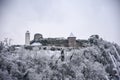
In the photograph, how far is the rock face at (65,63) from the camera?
11938 millimetres

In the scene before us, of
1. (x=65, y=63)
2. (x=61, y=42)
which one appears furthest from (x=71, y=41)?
(x=65, y=63)

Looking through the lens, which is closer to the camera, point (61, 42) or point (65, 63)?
point (65, 63)

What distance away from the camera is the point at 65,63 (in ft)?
45.7

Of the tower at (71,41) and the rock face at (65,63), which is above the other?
the tower at (71,41)

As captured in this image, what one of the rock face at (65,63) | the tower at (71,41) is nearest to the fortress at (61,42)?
the tower at (71,41)

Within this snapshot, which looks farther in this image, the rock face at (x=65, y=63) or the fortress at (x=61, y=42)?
the fortress at (x=61, y=42)

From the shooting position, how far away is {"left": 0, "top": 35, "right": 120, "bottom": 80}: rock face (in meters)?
11.9

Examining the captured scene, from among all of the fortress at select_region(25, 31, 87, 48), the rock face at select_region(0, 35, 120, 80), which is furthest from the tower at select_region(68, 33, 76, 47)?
the rock face at select_region(0, 35, 120, 80)

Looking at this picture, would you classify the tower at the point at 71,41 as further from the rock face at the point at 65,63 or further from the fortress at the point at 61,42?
the rock face at the point at 65,63

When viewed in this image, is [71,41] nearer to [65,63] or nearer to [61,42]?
[61,42]

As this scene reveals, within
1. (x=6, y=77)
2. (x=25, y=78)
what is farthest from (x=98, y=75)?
(x=6, y=77)

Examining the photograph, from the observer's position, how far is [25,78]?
11906 millimetres

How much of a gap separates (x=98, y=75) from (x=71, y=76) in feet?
6.40

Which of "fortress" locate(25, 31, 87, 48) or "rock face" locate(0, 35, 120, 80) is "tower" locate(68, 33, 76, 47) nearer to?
"fortress" locate(25, 31, 87, 48)
